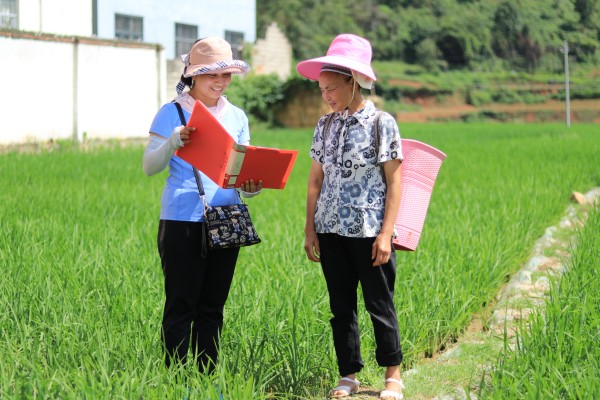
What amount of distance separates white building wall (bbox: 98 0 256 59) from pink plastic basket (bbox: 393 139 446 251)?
17.0 meters

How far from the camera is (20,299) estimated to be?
3764 millimetres

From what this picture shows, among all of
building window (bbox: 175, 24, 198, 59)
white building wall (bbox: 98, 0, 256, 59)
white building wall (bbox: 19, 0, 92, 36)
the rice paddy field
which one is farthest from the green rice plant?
building window (bbox: 175, 24, 198, 59)

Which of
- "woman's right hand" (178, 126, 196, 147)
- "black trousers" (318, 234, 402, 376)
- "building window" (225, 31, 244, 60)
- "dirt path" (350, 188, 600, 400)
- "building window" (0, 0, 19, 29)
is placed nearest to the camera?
"woman's right hand" (178, 126, 196, 147)

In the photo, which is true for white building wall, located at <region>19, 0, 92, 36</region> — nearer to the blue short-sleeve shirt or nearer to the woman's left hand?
the blue short-sleeve shirt

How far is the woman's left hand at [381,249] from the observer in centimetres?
309

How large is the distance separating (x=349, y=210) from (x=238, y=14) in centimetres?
2068

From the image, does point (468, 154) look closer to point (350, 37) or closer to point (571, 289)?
point (571, 289)

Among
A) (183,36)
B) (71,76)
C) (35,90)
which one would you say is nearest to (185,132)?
(35,90)

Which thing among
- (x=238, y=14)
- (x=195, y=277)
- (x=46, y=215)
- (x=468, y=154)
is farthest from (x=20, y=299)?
(x=238, y=14)

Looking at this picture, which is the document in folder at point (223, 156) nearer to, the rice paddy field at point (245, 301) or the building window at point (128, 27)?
the rice paddy field at point (245, 301)

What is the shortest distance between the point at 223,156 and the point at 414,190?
0.77 metres

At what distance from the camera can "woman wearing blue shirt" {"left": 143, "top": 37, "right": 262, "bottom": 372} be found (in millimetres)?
3082

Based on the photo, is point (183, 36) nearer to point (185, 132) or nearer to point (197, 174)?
point (197, 174)

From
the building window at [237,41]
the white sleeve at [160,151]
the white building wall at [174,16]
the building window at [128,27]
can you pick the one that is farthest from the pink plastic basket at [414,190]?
the building window at [237,41]
